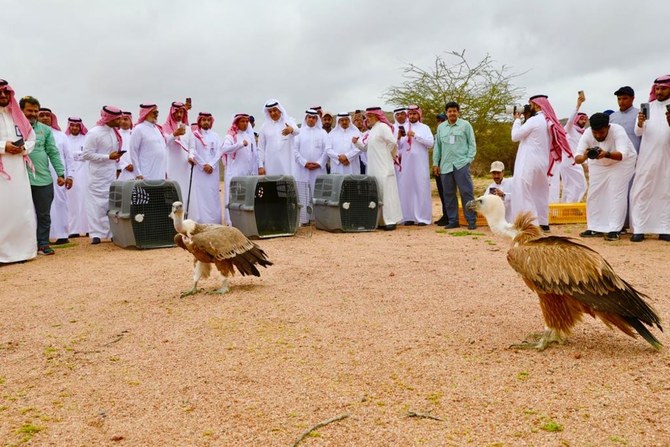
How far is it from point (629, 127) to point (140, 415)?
8126mm

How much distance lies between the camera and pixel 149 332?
13.4 ft

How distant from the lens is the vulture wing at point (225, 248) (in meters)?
4.89

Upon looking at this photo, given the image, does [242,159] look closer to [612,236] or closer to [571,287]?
[612,236]

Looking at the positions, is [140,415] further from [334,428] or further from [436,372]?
[436,372]

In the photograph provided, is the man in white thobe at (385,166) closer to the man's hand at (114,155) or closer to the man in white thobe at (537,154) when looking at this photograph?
the man in white thobe at (537,154)

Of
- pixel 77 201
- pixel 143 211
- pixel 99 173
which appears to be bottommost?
pixel 143 211

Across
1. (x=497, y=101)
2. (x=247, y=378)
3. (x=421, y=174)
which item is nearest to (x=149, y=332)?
(x=247, y=378)

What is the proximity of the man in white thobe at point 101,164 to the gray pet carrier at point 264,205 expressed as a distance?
2.00 meters

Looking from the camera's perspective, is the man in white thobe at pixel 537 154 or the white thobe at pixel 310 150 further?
the white thobe at pixel 310 150

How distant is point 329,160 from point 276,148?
134 centimetres

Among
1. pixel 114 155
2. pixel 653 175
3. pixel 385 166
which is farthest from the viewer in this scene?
pixel 385 166

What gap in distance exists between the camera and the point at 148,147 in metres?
9.09

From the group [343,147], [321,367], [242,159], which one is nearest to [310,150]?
[343,147]

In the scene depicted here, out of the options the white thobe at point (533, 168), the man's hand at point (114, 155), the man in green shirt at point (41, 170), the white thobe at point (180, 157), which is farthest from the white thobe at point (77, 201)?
the white thobe at point (533, 168)
